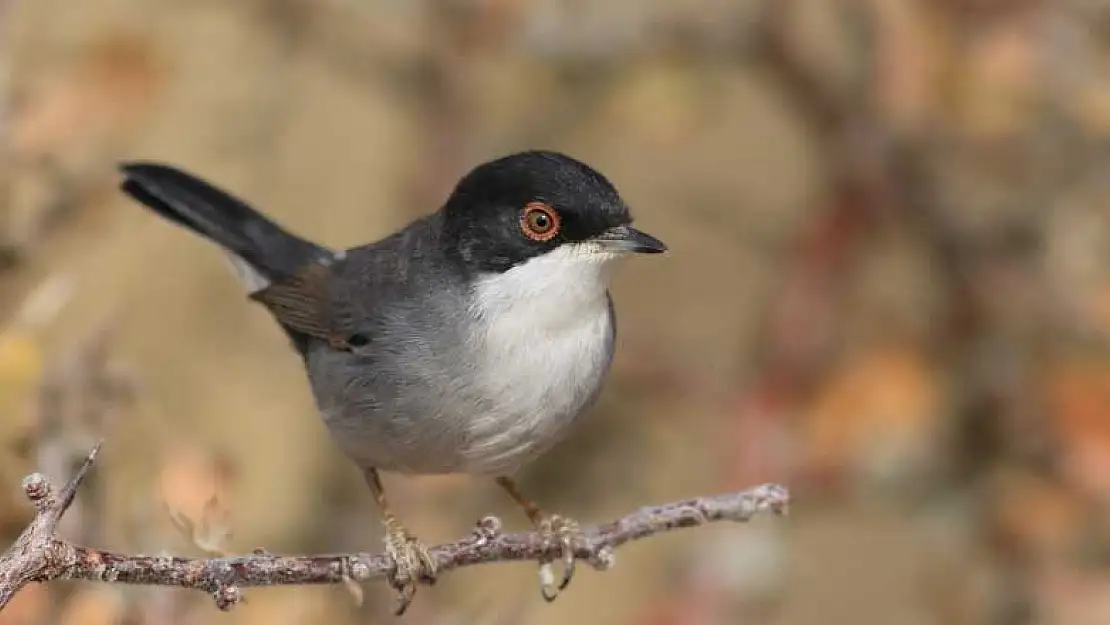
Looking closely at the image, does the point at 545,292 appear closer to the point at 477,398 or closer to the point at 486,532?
the point at 477,398

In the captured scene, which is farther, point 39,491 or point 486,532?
point 486,532

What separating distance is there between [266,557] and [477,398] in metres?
0.62

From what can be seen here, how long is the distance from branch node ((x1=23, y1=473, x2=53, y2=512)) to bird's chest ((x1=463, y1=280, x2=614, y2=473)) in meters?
0.92

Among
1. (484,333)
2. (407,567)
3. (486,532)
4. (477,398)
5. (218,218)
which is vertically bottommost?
(407,567)

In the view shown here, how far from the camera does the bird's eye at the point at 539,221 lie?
79.1 inches

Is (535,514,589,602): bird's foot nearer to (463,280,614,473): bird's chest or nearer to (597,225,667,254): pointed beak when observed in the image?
(463,280,614,473): bird's chest

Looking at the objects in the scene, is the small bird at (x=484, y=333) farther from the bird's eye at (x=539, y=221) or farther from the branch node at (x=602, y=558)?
the branch node at (x=602, y=558)

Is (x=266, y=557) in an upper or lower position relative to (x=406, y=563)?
upper

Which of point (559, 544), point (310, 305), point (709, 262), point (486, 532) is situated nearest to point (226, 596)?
point (486, 532)

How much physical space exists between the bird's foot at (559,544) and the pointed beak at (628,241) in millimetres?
503

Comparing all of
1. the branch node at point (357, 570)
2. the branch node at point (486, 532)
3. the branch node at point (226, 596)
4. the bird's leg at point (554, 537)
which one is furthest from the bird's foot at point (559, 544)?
the branch node at point (226, 596)

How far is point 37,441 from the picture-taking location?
5.97 feet

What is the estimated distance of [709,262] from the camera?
496 cm

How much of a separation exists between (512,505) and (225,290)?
1513mm
